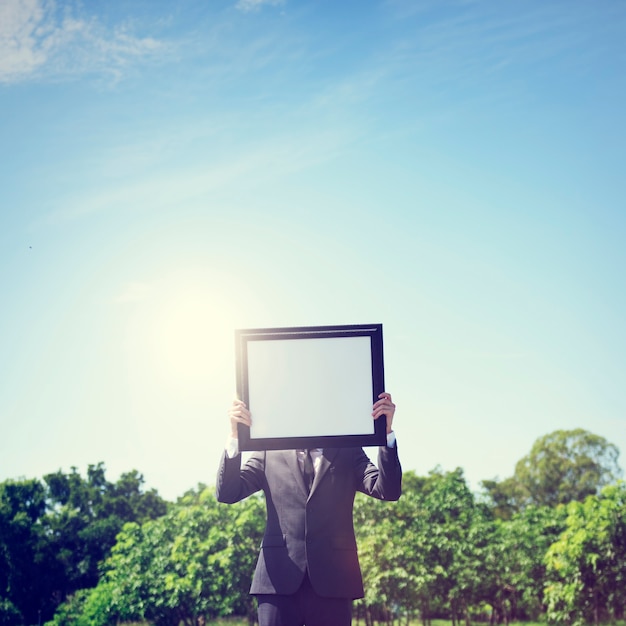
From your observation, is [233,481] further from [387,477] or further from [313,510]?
[387,477]

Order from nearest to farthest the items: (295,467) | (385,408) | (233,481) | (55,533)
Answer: (385,408) < (233,481) < (295,467) < (55,533)

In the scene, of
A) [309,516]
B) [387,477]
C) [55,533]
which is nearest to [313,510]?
[309,516]

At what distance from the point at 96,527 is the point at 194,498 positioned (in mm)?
4878

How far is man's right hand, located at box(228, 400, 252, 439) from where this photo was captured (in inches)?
149

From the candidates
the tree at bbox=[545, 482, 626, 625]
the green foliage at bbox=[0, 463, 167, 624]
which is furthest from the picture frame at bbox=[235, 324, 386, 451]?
the green foliage at bbox=[0, 463, 167, 624]

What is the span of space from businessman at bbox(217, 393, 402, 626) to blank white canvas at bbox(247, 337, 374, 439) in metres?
0.10

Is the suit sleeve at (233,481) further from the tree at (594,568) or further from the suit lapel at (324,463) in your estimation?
the tree at (594,568)

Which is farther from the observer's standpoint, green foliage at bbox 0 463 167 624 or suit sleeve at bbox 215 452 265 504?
green foliage at bbox 0 463 167 624

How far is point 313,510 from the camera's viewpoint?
3846mm

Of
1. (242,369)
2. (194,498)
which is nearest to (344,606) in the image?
(242,369)

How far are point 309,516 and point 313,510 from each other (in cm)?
4

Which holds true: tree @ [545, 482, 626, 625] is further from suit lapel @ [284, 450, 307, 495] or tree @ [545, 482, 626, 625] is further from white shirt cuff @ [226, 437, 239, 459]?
→ white shirt cuff @ [226, 437, 239, 459]

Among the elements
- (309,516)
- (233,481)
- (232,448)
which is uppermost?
(232,448)

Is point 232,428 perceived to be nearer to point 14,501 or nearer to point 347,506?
point 347,506
